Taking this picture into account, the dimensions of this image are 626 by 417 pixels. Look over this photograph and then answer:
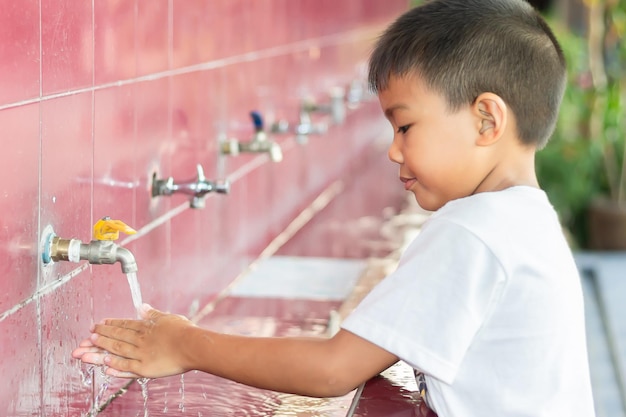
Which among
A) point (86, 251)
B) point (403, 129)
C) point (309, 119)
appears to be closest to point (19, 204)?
point (86, 251)

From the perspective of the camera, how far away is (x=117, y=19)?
5.00ft

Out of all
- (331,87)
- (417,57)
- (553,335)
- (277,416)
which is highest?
(331,87)

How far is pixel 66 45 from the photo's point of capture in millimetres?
1323

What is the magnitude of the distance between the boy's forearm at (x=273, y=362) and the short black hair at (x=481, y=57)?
0.35 m

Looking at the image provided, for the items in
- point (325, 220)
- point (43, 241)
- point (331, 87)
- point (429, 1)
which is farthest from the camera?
point (331, 87)

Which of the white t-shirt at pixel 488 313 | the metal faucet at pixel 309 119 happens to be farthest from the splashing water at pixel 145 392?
the metal faucet at pixel 309 119

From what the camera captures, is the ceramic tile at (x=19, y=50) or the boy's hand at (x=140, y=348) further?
the boy's hand at (x=140, y=348)

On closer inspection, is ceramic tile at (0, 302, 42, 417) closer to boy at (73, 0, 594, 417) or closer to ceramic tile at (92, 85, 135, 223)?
boy at (73, 0, 594, 417)

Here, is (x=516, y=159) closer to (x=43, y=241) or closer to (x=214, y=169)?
(x=43, y=241)

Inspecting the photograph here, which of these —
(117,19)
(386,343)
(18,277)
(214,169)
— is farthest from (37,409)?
(214,169)

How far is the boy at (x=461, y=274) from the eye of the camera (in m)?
1.19

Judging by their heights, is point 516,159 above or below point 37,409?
above

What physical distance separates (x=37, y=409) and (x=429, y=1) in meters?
0.72

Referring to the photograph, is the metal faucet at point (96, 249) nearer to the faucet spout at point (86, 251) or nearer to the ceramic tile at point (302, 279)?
the faucet spout at point (86, 251)
